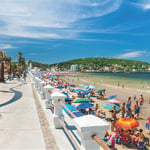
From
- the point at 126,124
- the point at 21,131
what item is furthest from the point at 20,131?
the point at 126,124

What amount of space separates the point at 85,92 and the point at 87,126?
762 inches

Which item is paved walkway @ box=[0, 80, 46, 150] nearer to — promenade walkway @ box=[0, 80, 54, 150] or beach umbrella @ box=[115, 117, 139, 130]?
promenade walkway @ box=[0, 80, 54, 150]

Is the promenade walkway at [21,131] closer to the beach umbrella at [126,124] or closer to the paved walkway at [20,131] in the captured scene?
the paved walkway at [20,131]

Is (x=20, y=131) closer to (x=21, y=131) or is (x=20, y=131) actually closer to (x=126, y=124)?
(x=21, y=131)

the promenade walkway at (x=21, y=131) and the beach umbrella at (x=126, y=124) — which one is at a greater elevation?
the promenade walkway at (x=21, y=131)

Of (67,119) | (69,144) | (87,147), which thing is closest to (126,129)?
(67,119)

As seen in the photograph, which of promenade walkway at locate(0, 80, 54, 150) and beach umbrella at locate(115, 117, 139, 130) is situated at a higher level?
promenade walkway at locate(0, 80, 54, 150)

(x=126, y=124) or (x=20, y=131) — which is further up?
(x=20, y=131)

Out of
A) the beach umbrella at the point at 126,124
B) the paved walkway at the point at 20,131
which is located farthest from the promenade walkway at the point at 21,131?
the beach umbrella at the point at 126,124

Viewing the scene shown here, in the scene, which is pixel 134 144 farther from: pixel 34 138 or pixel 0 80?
pixel 0 80

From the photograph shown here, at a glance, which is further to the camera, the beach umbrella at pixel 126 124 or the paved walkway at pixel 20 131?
the beach umbrella at pixel 126 124

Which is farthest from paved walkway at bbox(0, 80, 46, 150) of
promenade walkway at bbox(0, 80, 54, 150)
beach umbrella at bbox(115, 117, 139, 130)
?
beach umbrella at bbox(115, 117, 139, 130)

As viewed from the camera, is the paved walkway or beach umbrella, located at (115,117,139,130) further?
beach umbrella, located at (115,117,139,130)

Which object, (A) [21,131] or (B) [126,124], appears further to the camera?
(B) [126,124]
